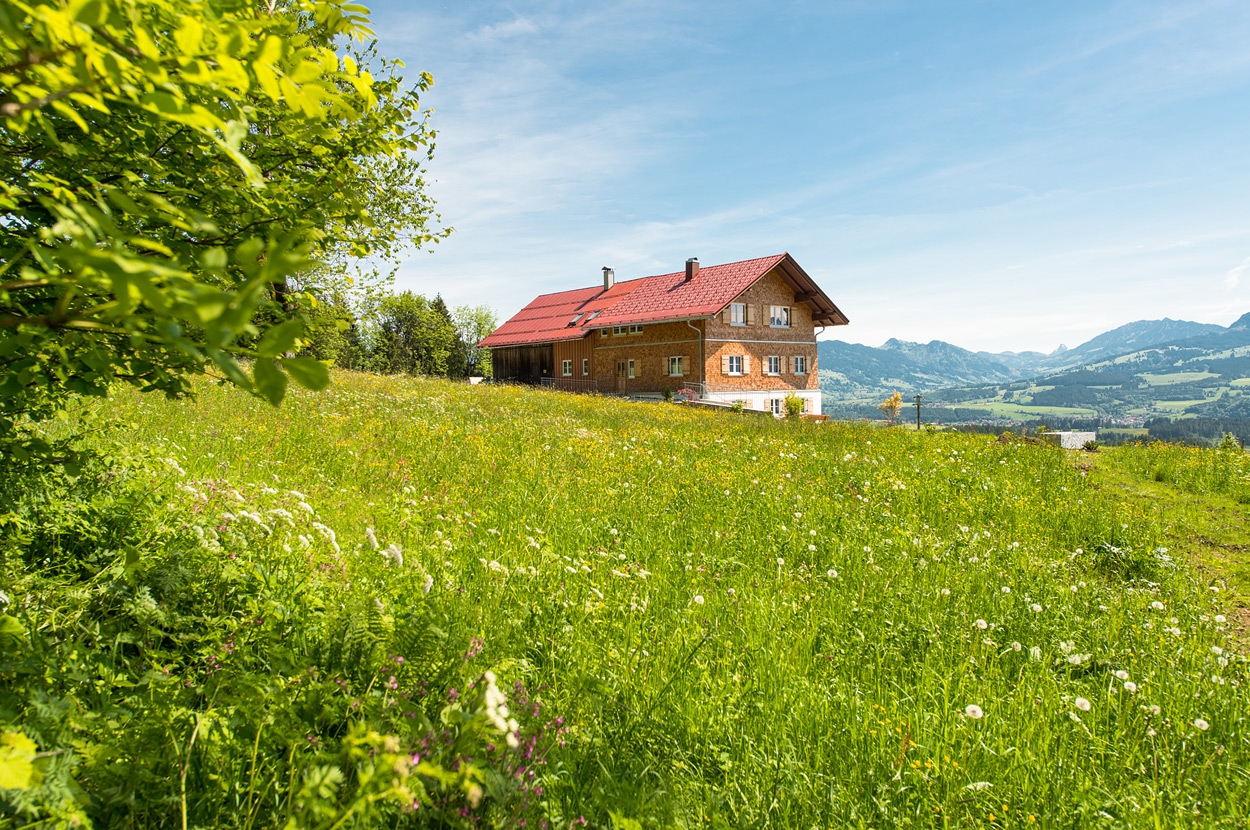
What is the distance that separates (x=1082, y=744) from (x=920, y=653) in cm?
103

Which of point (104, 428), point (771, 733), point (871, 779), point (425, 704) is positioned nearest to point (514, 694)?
point (425, 704)

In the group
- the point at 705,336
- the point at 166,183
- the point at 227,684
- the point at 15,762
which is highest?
the point at 705,336

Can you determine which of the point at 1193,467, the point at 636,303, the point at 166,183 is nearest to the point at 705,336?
the point at 636,303

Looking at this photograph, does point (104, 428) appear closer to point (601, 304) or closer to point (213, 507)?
point (213, 507)

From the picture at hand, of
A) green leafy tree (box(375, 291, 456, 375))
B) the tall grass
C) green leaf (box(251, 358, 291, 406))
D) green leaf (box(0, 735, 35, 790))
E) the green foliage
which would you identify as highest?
green leafy tree (box(375, 291, 456, 375))

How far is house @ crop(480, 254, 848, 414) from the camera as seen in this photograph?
37.1 meters

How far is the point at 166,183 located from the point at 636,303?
39270 millimetres

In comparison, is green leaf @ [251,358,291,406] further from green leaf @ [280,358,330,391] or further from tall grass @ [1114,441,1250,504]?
tall grass @ [1114,441,1250,504]

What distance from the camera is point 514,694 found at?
283 cm

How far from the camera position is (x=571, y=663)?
344cm

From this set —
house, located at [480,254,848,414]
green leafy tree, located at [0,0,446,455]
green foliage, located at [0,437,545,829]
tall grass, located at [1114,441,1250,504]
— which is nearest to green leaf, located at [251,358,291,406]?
green leafy tree, located at [0,0,446,455]

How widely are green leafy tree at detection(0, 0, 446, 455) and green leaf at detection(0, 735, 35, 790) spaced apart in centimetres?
99

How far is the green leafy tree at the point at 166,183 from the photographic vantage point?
1063mm

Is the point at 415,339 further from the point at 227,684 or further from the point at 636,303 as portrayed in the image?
the point at 227,684
